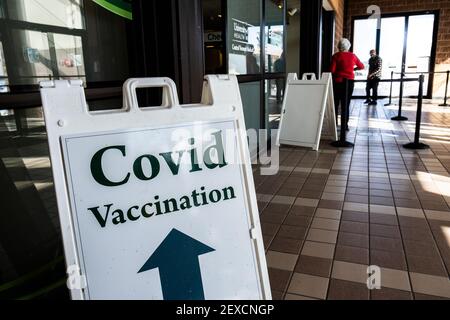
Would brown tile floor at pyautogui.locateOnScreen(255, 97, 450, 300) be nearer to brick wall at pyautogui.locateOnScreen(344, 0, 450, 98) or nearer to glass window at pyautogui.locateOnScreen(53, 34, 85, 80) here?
glass window at pyautogui.locateOnScreen(53, 34, 85, 80)

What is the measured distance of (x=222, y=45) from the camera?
129 inches

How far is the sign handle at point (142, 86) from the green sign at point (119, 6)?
841 mm

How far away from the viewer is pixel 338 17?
9164mm

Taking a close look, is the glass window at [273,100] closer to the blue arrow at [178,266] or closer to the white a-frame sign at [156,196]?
the white a-frame sign at [156,196]

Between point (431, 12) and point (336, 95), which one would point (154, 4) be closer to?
point (336, 95)

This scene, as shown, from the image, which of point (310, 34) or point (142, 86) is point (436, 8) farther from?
point (142, 86)

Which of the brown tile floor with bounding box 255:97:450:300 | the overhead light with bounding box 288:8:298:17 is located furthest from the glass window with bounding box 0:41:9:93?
the overhead light with bounding box 288:8:298:17

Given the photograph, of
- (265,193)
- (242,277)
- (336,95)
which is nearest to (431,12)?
(336,95)

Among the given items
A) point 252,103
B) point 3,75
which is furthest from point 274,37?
point 3,75

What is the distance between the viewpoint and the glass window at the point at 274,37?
4.28 metres

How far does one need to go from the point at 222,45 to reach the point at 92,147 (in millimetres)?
2517

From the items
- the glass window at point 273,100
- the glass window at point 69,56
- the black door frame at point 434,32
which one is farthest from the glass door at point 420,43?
the glass window at point 69,56

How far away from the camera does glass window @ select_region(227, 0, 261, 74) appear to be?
134 inches

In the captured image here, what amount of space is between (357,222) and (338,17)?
8.16m
